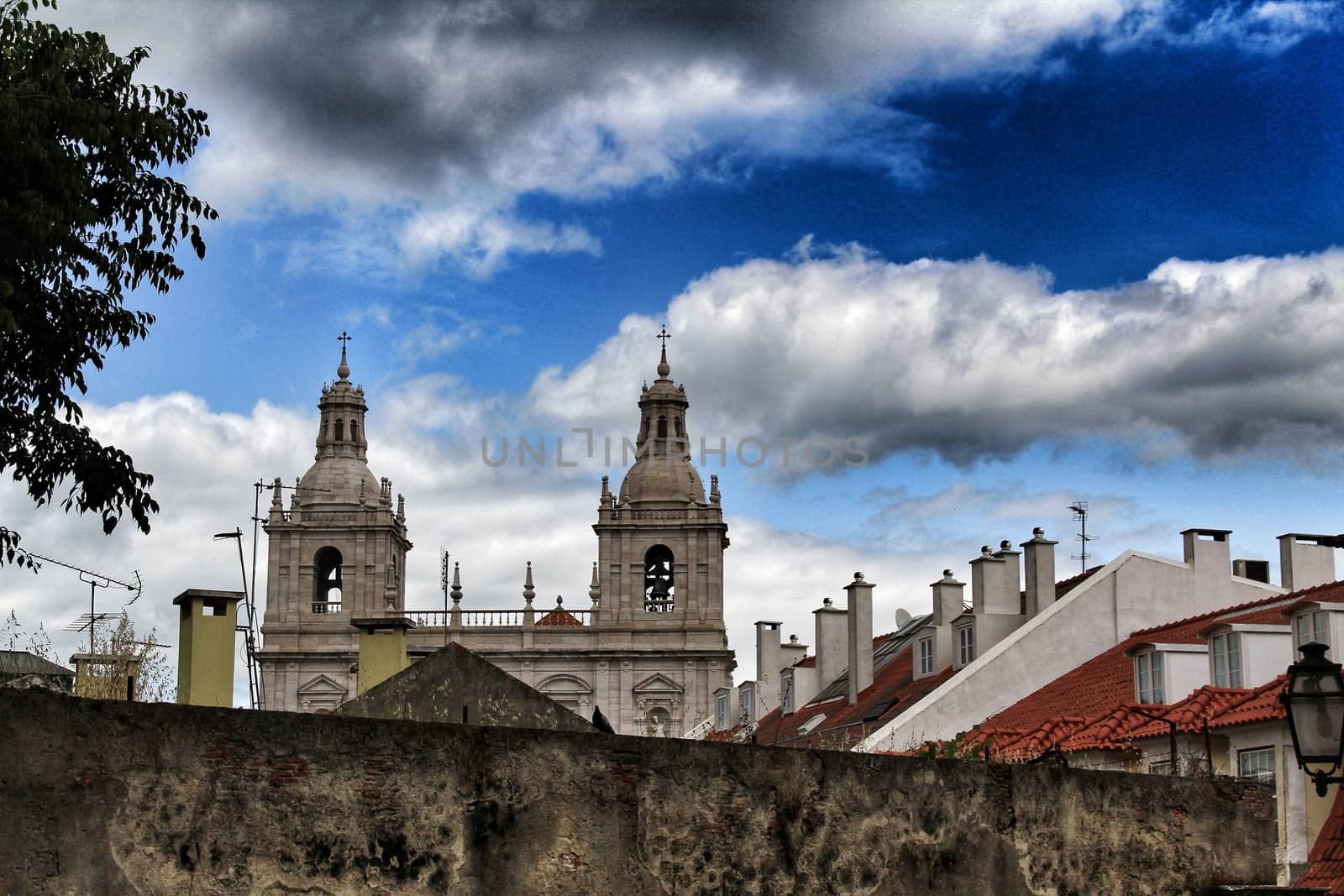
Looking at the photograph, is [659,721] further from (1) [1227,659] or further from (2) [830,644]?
(1) [1227,659]

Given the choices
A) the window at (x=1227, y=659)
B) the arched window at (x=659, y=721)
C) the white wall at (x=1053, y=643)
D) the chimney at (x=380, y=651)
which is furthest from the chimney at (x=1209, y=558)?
the arched window at (x=659, y=721)

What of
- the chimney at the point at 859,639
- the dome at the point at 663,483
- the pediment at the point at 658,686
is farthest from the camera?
the dome at the point at 663,483

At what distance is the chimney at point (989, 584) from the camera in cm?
3756

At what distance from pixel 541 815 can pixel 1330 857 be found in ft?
39.6

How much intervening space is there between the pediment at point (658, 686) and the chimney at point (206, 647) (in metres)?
74.0

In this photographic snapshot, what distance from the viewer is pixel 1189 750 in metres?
23.8

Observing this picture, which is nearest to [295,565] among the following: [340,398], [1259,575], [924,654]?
[340,398]

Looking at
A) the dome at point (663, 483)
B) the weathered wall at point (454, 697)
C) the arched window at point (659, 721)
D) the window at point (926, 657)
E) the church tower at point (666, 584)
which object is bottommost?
the weathered wall at point (454, 697)

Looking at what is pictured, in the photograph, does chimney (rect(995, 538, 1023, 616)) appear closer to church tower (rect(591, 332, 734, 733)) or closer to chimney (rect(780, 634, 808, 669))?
chimney (rect(780, 634, 808, 669))

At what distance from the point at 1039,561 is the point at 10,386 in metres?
23.7

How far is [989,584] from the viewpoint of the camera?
123 ft

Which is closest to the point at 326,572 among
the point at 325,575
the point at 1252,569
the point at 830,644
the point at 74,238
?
the point at 325,575

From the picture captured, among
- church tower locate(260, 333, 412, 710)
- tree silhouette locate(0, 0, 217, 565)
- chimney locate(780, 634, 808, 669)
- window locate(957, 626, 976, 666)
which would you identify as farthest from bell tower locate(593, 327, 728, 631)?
tree silhouette locate(0, 0, 217, 565)

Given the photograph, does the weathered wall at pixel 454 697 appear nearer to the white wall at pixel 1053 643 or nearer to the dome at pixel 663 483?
the white wall at pixel 1053 643
